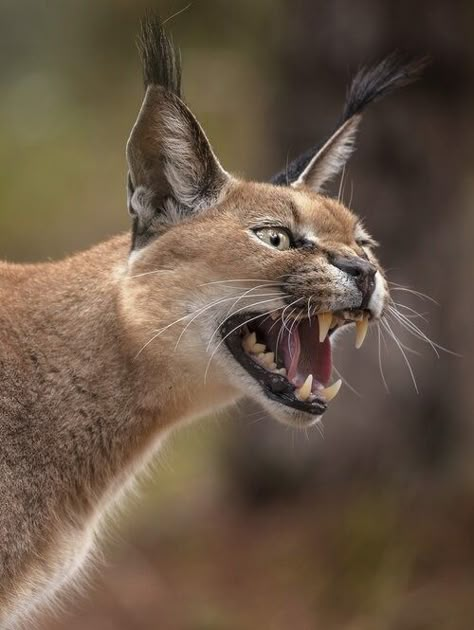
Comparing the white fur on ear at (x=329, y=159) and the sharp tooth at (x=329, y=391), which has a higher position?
the white fur on ear at (x=329, y=159)

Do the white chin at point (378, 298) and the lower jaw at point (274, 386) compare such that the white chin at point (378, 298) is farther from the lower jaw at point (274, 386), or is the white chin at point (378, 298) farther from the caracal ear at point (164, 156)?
the caracal ear at point (164, 156)

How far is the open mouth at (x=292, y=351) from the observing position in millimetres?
5570

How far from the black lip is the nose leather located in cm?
52

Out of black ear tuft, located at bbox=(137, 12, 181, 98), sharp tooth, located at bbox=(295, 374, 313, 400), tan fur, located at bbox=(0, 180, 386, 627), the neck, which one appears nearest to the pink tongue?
sharp tooth, located at bbox=(295, 374, 313, 400)

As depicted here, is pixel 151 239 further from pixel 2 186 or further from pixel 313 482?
pixel 2 186

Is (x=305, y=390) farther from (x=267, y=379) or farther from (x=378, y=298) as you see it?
(x=378, y=298)

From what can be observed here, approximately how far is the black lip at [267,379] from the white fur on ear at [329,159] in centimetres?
105

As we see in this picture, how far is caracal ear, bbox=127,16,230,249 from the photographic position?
218 inches

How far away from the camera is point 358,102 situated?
6395mm

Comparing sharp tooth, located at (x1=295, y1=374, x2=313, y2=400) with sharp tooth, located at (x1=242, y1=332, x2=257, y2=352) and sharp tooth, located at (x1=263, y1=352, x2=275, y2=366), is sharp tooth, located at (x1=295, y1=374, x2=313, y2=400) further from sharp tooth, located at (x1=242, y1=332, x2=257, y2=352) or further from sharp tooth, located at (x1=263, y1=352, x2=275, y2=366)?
sharp tooth, located at (x1=242, y1=332, x2=257, y2=352)

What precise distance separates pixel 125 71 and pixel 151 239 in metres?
11.0

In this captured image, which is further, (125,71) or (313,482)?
(125,71)

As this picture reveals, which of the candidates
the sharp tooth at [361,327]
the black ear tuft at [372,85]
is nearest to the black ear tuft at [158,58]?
the black ear tuft at [372,85]

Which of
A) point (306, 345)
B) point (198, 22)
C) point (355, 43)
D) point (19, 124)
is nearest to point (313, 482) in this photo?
point (355, 43)
